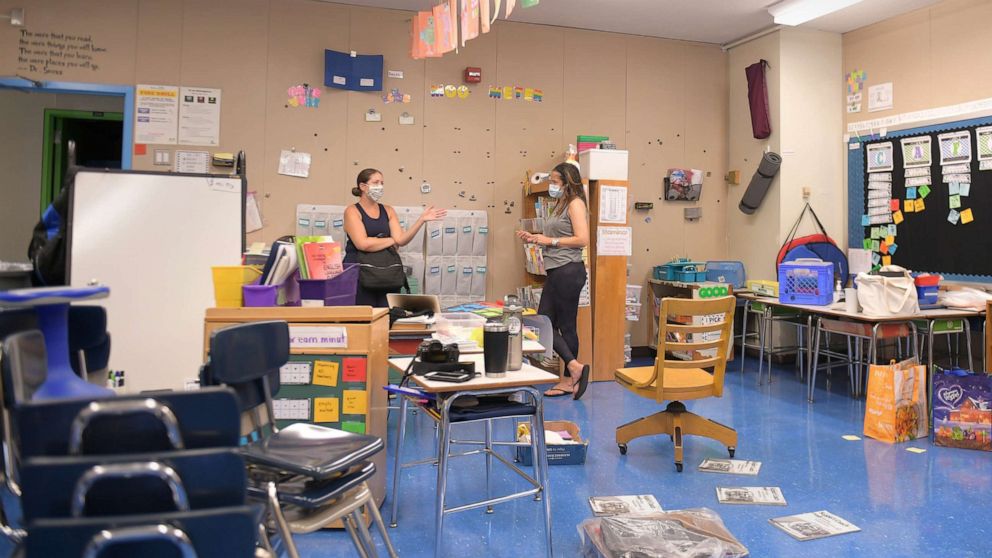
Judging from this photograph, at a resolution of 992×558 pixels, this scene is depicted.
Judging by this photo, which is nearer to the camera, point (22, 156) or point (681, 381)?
point (681, 381)

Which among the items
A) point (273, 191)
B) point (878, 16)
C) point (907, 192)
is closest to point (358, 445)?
point (273, 191)

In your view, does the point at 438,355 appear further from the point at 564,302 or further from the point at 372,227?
the point at 564,302

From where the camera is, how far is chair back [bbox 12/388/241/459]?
1.10 metres

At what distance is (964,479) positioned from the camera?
318 cm

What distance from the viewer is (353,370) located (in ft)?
8.08

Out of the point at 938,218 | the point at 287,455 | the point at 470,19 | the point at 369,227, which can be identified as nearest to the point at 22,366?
the point at 287,455

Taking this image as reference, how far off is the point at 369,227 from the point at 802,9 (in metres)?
4.33

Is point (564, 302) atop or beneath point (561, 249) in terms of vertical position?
beneath

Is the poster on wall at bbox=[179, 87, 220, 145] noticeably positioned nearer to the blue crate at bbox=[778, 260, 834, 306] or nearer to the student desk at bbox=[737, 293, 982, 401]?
the blue crate at bbox=[778, 260, 834, 306]

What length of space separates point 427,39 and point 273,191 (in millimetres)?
2033

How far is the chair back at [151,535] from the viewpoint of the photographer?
3.23 feet

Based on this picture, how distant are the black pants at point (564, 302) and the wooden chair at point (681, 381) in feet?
3.15

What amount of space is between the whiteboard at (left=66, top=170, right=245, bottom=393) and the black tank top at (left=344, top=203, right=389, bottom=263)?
1.10m

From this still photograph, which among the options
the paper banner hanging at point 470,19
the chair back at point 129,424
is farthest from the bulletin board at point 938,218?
the chair back at point 129,424
